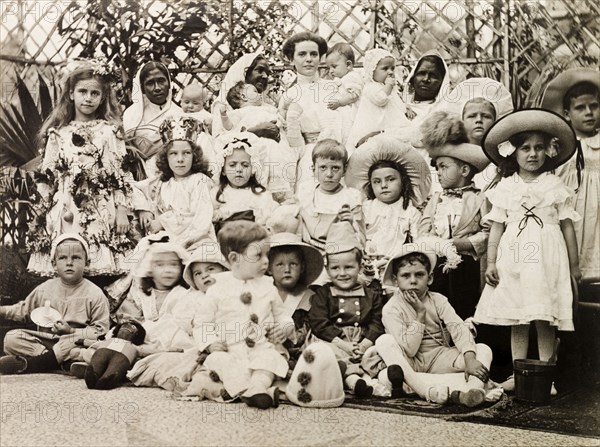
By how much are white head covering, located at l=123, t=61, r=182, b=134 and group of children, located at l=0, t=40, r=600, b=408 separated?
79mm

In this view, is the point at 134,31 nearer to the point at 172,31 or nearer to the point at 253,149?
the point at 172,31

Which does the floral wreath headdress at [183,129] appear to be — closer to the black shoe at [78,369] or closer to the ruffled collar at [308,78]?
the ruffled collar at [308,78]

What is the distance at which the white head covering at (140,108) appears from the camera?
503 cm

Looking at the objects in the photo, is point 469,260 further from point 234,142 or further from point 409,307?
point 234,142

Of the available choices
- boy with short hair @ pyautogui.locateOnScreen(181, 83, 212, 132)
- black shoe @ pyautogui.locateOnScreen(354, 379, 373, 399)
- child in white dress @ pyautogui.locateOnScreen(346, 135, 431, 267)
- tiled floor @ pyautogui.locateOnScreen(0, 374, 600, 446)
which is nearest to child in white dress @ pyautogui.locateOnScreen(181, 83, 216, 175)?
boy with short hair @ pyautogui.locateOnScreen(181, 83, 212, 132)

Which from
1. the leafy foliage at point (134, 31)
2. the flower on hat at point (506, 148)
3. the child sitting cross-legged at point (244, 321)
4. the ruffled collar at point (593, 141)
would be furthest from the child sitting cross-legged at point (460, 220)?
the leafy foliage at point (134, 31)

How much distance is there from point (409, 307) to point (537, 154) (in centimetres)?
118

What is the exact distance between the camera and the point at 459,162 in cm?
470

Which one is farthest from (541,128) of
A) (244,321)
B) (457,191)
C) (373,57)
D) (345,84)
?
(244,321)

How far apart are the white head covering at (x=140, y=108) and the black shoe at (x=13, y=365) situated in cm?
166

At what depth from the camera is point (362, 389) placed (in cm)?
449

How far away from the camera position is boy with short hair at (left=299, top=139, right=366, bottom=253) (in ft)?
15.5

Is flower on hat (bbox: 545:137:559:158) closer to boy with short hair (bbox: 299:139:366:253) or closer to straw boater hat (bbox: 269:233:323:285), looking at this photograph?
boy with short hair (bbox: 299:139:366:253)

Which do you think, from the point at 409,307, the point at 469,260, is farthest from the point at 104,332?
the point at 469,260
